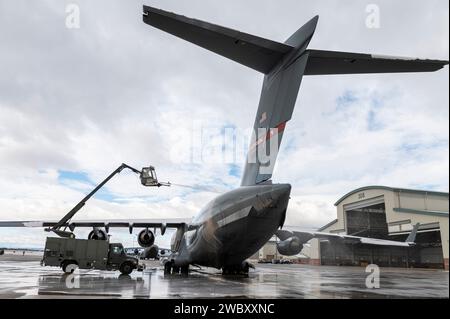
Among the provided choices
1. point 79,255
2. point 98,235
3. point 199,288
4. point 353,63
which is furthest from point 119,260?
point 353,63

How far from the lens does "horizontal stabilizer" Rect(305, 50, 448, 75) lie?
7.25m

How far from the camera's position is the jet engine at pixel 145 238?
735 inches

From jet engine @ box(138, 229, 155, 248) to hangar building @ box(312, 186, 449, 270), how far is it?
991 cm

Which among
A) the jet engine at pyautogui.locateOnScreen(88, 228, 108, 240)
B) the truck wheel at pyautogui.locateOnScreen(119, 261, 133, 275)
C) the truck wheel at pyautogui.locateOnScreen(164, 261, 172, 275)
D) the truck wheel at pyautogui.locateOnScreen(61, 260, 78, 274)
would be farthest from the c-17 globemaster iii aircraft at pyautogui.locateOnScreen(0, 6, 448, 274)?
the jet engine at pyautogui.locateOnScreen(88, 228, 108, 240)

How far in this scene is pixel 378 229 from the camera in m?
20.5

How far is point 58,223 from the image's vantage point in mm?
19828

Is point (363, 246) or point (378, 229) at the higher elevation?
point (378, 229)

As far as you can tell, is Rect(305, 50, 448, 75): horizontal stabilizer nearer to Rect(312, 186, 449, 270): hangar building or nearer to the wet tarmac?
Rect(312, 186, 449, 270): hangar building

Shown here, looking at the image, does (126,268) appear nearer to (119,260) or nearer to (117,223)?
(119,260)

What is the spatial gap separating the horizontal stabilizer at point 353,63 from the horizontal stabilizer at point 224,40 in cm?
83

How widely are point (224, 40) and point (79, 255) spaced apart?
11.7 metres

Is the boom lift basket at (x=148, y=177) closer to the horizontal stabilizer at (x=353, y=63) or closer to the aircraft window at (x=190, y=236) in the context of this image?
the aircraft window at (x=190, y=236)
